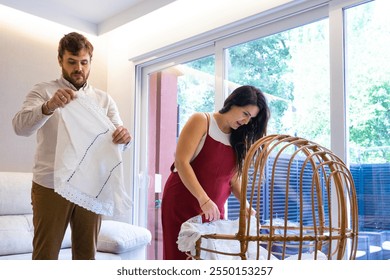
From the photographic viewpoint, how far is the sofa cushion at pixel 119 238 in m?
2.68

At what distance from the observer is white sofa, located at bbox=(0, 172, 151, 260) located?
2.55 meters

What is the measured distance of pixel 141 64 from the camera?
144 inches

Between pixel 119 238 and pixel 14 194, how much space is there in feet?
2.53

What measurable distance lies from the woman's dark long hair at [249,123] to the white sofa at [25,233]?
131 cm

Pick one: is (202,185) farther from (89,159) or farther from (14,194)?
(14,194)

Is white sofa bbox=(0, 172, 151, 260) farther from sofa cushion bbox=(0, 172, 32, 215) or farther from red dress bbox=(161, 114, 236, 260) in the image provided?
red dress bbox=(161, 114, 236, 260)

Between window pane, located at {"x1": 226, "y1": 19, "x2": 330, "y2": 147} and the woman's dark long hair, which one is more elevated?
window pane, located at {"x1": 226, "y1": 19, "x2": 330, "y2": 147}

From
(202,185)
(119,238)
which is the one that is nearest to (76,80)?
(202,185)

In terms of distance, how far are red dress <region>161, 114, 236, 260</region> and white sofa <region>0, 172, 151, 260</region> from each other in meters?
1.10

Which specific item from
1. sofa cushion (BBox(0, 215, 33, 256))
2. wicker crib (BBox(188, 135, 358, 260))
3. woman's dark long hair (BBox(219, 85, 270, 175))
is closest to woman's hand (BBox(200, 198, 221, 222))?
wicker crib (BBox(188, 135, 358, 260))

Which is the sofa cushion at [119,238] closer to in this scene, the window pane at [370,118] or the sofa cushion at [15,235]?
the sofa cushion at [15,235]

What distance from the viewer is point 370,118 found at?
2197mm
